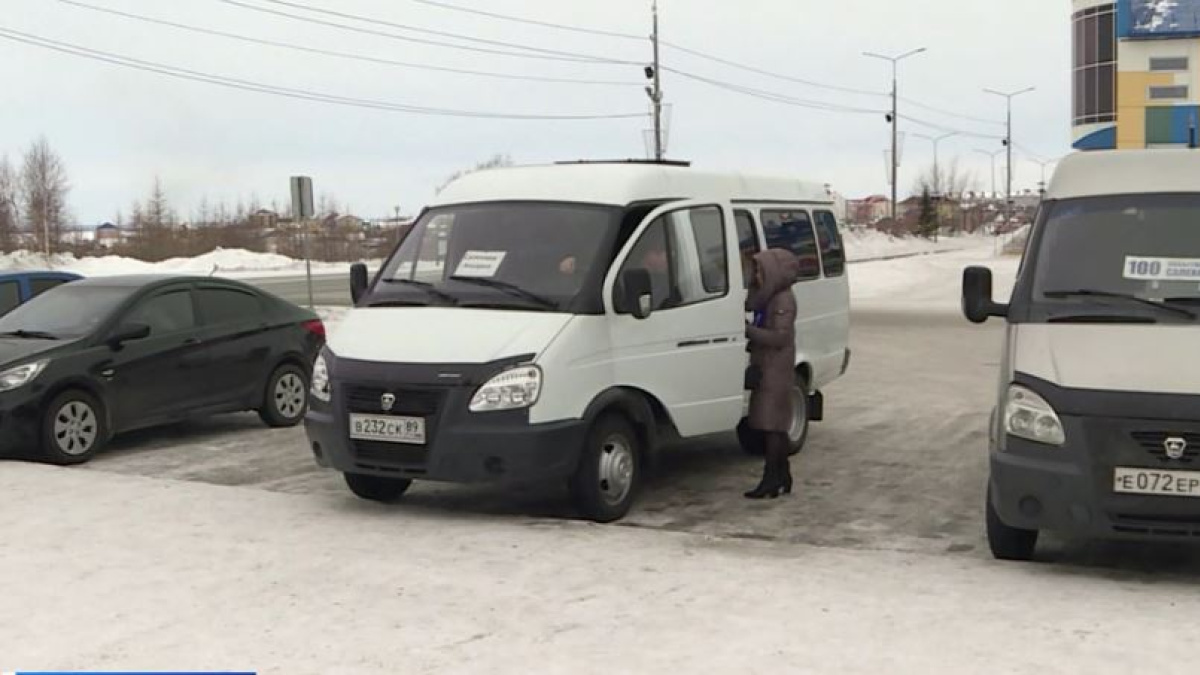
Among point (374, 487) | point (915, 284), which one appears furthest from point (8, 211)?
point (374, 487)

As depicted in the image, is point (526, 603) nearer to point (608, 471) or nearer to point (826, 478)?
point (608, 471)

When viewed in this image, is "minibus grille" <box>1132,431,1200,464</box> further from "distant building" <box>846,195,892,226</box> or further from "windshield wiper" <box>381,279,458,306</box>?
"distant building" <box>846,195,892,226</box>

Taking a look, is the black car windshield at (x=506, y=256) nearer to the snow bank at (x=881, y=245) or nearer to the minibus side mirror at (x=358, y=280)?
the minibus side mirror at (x=358, y=280)

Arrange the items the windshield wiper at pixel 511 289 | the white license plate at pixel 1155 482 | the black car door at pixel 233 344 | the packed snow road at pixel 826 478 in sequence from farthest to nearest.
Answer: the black car door at pixel 233 344 → the windshield wiper at pixel 511 289 → the packed snow road at pixel 826 478 → the white license plate at pixel 1155 482

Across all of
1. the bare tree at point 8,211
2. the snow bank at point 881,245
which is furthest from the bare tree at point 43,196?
the snow bank at point 881,245

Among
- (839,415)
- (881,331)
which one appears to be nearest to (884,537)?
(839,415)

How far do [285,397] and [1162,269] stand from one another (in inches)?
321

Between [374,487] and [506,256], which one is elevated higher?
[506,256]

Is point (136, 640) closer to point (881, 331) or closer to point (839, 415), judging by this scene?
point (839, 415)

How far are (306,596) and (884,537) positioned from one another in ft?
11.4

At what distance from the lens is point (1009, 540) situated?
6.43m

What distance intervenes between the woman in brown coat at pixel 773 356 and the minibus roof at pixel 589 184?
0.83m

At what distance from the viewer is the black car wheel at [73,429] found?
948 cm

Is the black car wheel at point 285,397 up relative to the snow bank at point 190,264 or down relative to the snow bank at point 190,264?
down
